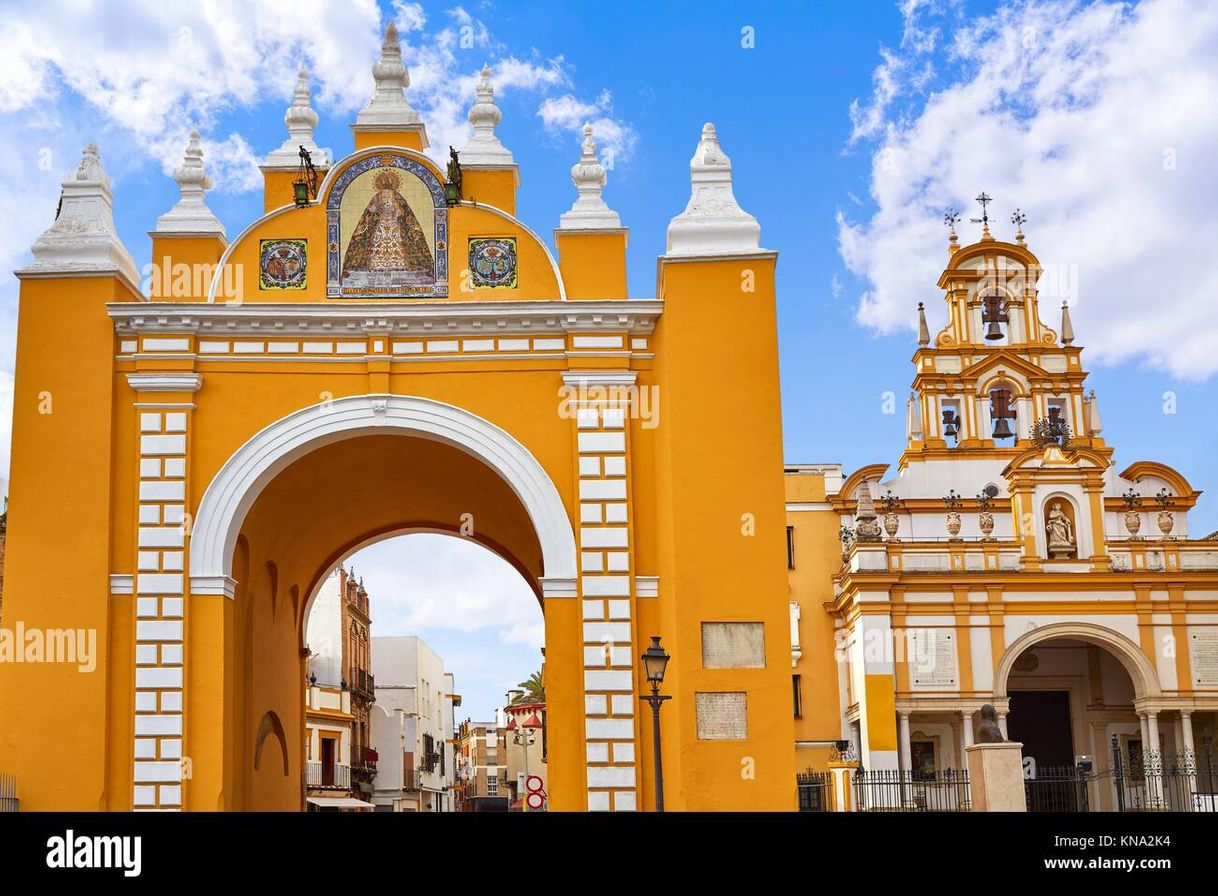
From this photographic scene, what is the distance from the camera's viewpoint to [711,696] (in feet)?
53.2

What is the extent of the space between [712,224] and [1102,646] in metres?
22.5

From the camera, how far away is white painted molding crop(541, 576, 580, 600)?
16.7m

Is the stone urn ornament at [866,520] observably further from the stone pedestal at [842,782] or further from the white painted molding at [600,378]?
the white painted molding at [600,378]

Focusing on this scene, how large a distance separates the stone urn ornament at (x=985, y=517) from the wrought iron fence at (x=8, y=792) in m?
24.7

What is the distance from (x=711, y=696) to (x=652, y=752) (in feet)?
2.99

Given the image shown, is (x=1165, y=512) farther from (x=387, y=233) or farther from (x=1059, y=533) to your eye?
(x=387, y=233)

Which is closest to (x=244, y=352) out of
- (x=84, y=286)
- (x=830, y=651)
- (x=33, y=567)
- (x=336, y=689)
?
(x=84, y=286)

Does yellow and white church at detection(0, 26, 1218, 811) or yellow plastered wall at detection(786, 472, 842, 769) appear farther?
yellow plastered wall at detection(786, 472, 842, 769)

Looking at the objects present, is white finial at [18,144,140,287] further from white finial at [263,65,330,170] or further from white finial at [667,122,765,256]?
white finial at [667,122,765,256]

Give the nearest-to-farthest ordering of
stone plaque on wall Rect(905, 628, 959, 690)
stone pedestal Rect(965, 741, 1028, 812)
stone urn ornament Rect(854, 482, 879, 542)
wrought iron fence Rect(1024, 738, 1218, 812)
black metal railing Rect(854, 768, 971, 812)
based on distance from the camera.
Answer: stone pedestal Rect(965, 741, 1028, 812)
black metal railing Rect(854, 768, 971, 812)
wrought iron fence Rect(1024, 738, 1218, 812)
stone plaque on wall Rect(905, 628, 959, 690)
stone urn ornament Rect(854, 482, 879, 542)

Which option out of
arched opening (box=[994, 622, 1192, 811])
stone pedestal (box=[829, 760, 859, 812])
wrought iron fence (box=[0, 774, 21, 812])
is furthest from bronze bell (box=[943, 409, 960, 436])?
wrought iron fence (box=[0, 774, 21, 812])

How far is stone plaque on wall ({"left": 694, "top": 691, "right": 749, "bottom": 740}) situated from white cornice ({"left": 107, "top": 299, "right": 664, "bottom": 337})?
13.9 ft

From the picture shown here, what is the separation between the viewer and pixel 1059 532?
118ft

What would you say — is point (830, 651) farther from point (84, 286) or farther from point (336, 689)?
point (84, 286)
